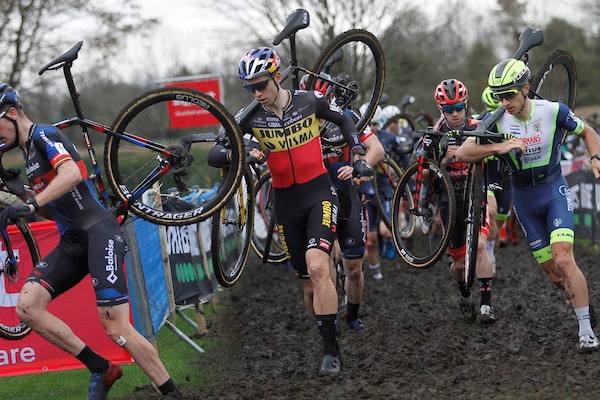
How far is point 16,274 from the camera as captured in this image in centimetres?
779

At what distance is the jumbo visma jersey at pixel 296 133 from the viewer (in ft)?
24.5

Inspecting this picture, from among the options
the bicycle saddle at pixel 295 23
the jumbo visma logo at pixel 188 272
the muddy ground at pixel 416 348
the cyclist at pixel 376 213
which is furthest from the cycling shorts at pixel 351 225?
the cyclist at pixel 376 213

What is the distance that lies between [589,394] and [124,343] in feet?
10.7

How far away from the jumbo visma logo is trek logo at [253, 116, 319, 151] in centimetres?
288

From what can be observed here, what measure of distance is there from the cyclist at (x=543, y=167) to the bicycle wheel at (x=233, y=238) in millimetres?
2061

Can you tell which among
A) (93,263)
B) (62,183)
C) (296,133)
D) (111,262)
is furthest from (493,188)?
(62,183)

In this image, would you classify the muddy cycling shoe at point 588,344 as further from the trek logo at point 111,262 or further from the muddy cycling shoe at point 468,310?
the trek logo at point 111,262

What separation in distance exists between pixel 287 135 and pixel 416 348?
2363 millimetres

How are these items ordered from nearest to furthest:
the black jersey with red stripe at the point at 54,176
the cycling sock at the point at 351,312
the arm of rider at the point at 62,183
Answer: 1. the arm of rider at the point at 62,183
2. the black jersey with red stripe at the point at 54,176
3. the cycling sock at the point at 351,312

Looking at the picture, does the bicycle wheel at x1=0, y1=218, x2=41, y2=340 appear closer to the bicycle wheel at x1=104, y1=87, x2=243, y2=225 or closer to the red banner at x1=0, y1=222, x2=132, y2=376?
the red banner at x1=0, y1=222, x2=132, y2=376

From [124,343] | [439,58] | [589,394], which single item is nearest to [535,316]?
[589,394]

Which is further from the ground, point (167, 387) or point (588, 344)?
point (588, 344)

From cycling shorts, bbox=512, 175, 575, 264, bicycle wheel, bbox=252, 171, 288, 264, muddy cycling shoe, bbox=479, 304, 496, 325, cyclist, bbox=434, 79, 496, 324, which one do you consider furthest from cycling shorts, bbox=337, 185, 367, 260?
cycling shorts, bbox=512, 175, 575, 264

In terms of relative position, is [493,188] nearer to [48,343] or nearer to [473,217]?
[473,217]
